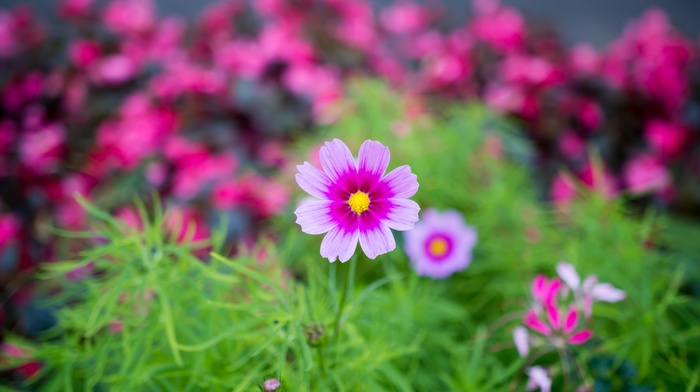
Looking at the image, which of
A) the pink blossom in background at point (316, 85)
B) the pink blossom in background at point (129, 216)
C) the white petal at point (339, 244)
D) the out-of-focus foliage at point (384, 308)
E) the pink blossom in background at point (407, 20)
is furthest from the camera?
the pink blossom in background at point (407, 20)

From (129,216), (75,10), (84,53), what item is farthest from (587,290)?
(75,10)

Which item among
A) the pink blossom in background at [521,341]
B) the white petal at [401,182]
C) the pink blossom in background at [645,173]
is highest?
the pink blossom in background at [645,173]

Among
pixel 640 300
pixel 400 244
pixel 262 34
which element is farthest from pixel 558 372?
pixel 262 34

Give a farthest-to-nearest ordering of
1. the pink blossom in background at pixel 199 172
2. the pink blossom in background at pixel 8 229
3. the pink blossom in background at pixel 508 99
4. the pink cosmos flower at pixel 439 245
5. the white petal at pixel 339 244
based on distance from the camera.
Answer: the pink blossom in background at pixel 508 99 < the pink blossom in background at pixel 199 172 < the pink blossom in background at pixel 8 229 < the pink cosmos flower at pixel 439 245 < the white petal at pixel 339 244

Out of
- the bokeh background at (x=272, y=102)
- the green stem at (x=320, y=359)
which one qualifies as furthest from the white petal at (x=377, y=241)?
the bokeh background at (x=272, y=102)

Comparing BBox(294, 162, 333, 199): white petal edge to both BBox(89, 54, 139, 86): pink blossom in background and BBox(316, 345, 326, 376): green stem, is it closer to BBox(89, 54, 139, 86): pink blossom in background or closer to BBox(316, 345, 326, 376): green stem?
BBox(316, 345, 326, 376): green stem

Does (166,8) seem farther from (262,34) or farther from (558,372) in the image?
(558,372)

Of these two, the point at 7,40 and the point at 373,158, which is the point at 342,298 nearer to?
the point at 373,158

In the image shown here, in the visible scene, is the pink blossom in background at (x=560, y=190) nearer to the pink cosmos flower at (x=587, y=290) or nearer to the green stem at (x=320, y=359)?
the pink cosmos flower at (x=587, y=290)

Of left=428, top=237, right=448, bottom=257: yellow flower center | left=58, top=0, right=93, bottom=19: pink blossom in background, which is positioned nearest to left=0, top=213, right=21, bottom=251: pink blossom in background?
left=58, top=0, right=93, bottom=19: pink blossom in background
